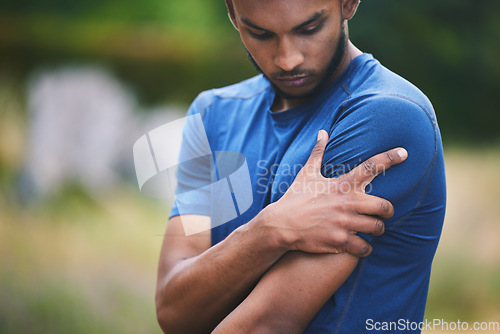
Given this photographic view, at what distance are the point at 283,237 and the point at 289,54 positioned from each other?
43cm

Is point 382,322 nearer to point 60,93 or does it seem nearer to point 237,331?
point 237,331

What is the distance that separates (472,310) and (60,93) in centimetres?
338

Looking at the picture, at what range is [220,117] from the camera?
156 centimetres

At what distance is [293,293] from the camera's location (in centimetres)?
113

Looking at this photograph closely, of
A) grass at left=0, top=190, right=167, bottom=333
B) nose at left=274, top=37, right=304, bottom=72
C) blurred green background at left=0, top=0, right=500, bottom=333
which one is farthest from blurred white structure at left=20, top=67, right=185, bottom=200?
nose at left=274, top=37, right=304, bottom=72

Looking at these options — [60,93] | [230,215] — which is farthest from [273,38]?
[60,93]

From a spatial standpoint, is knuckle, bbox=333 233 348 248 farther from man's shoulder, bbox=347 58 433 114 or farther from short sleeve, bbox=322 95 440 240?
man's shoulder, bbox=347 58 433 114

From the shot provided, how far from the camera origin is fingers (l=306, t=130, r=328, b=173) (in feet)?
3.87

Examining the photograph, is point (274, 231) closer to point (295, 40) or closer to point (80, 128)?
point (295, 40)

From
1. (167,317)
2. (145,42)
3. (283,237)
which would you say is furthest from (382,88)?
(145,42)

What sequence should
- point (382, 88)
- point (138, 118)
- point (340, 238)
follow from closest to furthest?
point (340, 238) < point (382, 88) < point (138, 118)

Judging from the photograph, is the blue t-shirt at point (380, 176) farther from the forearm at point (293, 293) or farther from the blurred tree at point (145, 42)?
the blurred tree at point (145, 42)

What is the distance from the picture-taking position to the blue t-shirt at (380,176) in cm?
114

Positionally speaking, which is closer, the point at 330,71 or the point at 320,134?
the point at 320,134
